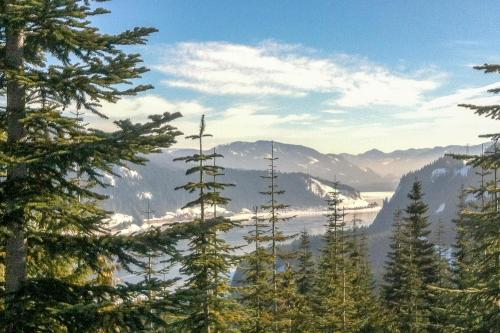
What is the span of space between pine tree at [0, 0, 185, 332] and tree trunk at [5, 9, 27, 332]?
0.02m

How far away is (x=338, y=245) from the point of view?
34.9m

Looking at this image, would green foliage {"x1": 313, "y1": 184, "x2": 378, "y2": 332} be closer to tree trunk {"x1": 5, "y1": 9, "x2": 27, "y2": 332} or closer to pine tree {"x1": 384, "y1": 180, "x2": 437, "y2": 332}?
pine tree {"x1": 384, "y1": 180, "x2": 437, "y2": 332}

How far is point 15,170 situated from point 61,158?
916mm

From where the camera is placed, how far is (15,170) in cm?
677

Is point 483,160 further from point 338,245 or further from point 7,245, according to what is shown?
point 338,245

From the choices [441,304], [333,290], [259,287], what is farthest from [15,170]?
[333,290]

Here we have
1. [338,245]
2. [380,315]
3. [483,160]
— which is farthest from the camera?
[380,315]

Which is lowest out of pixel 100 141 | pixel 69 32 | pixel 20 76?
pixel 100 141

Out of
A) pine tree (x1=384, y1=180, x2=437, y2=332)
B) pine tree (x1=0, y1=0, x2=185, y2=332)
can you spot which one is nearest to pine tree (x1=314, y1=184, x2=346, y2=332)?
pine tree (x1=384, y1=180, x2=437, y2=332)

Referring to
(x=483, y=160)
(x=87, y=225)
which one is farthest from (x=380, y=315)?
(x=87, y=225)

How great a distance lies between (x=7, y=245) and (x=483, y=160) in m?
12.1

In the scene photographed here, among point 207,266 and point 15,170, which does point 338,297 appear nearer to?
point 207,266

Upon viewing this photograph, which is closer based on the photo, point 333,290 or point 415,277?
point 415,277

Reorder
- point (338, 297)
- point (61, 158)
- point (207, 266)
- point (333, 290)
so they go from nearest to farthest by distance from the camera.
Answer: point (61, 158) < point (207, 266) < point (338, 297) < point (333, 290)
